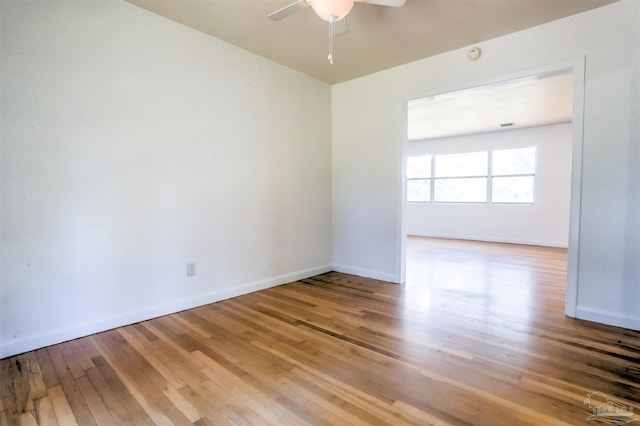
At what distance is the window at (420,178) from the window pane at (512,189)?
5.12ft

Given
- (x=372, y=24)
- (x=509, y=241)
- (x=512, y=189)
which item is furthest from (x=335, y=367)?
(x=512, y=189)

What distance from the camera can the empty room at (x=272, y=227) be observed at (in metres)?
1.73

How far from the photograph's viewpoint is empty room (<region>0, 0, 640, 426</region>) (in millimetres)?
1730

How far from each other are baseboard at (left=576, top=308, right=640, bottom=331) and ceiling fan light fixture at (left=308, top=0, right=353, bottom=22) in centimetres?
302

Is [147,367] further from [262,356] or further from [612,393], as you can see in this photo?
[612,393]

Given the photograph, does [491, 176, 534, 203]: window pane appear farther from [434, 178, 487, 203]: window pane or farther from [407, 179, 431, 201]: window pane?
[407, 179, 431, 201]: window pane

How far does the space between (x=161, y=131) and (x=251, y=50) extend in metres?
1.33

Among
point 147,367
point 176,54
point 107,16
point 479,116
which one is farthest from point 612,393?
point 479,116

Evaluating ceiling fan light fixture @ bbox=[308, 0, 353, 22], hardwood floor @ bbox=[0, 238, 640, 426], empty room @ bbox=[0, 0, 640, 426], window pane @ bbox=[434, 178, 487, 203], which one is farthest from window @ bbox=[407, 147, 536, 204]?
ceiling fan light fixture @ bbox=[308, 0, 353, 22]

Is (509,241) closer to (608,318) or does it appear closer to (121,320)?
(608,318)

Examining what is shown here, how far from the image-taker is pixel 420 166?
8375 millimetres

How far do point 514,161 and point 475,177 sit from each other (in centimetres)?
86

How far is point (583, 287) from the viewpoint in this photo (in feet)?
8.87

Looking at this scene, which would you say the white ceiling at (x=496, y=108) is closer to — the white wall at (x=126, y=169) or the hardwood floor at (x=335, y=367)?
the white wall at (x=126, y=169)
